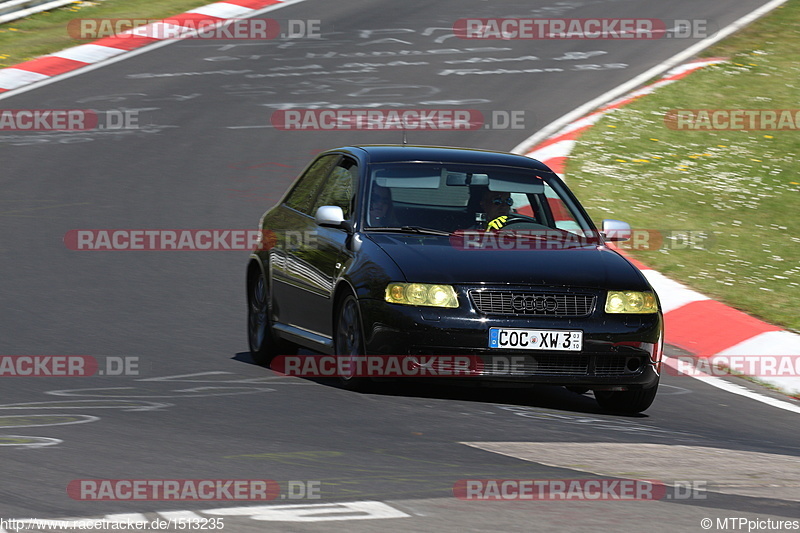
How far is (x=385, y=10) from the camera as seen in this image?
2688 centimetres

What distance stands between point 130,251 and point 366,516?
8.29 metres

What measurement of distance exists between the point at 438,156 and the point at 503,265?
4.77 feet

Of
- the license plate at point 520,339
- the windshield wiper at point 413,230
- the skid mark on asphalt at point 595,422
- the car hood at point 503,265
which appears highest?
the windshield wiper at point 413,230

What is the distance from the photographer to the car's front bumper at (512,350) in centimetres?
844

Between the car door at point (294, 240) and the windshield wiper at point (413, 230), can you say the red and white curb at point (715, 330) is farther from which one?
the car door at point (294, 240)

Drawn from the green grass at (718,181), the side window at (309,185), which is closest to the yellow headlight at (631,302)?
the side window at (309,185)

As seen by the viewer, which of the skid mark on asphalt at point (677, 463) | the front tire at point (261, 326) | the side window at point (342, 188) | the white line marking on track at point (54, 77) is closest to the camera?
the skid mark on asphalt at point (677, 463)

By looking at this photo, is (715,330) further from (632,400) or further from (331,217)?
(331,217)

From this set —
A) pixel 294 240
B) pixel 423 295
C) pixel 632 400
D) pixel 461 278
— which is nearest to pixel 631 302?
pixel 632 400

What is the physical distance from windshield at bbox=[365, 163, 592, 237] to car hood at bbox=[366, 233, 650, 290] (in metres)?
0.29

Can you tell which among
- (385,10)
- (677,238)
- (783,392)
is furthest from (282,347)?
(385,10)

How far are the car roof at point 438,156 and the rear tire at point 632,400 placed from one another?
187 centimetres

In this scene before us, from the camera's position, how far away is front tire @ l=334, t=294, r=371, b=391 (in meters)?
8.78

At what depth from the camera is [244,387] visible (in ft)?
29.8
